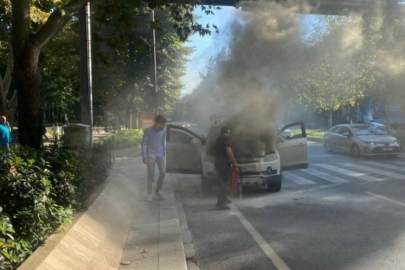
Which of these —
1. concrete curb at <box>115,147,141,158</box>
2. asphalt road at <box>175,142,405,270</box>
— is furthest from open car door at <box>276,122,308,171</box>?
concrete curb at <box>115,147,141,158</box>

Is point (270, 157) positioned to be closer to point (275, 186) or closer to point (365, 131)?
point (275, 186)

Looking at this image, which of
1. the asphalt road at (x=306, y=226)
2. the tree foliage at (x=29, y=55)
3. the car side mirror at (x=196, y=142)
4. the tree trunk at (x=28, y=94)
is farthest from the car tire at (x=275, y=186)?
the tree trunk at (x=28, y=94)

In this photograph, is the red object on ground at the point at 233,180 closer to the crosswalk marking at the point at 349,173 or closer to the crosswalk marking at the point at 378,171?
the crosswalk marking at the point at 349,173

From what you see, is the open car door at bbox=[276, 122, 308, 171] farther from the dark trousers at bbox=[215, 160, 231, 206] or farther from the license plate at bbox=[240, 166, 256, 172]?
the dark trousers at bbox=[215, 160, 231, 206]

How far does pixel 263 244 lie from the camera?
6.87 metres

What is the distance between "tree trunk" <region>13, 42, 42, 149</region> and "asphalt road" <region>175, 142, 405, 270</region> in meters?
3.21

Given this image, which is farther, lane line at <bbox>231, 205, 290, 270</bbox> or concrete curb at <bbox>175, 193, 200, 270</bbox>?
concrete curb at <bbox>175, 193, 200, 270</bbox>

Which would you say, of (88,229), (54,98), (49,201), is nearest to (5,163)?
(49,201)

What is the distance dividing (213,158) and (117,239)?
4661mm

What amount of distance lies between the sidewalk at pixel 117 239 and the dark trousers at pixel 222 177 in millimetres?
986

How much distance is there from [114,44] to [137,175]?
20.9ft

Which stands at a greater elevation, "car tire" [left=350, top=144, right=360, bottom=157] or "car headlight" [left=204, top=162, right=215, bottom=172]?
"car headlight" [left=204, top=162, right=215, bottom=172]

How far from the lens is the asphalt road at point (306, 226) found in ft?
19.9

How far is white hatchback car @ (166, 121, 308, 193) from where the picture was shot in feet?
35.7
